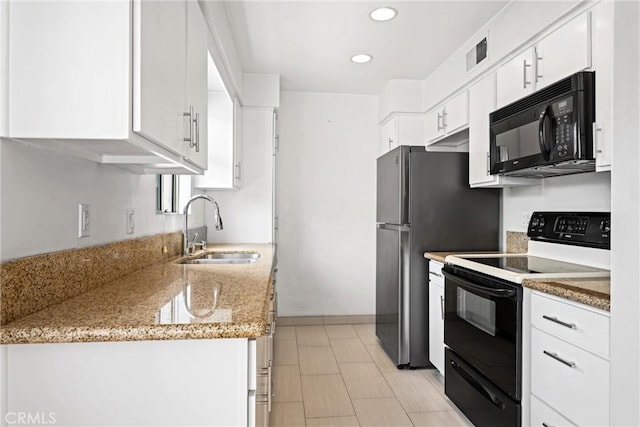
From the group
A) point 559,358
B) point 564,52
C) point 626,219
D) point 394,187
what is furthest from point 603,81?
point 394,187

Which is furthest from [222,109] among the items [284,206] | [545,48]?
[545,48]

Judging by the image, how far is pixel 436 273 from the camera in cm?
292

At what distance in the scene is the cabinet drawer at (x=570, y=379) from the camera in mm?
1459

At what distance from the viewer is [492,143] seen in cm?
257

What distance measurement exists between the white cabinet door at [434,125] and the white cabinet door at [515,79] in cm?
87

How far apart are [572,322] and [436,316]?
1.39m

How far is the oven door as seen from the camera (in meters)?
1.89

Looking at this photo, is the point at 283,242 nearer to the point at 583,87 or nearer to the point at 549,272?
the point at 549,272

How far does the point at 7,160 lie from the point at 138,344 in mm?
556

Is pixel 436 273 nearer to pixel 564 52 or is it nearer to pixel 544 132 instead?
pixel 544 132

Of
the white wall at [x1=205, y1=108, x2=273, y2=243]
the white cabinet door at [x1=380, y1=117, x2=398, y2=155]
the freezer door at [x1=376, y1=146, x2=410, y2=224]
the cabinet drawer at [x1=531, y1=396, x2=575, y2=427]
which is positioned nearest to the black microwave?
the freezer door at [x1=376, y1=146, x2=410, y2=224]

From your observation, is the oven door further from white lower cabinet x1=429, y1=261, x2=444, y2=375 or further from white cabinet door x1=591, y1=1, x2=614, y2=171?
white cabinet door x1=591, y1=1, x2=614, y2=171

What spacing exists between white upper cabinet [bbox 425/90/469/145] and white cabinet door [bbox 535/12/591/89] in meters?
0.80

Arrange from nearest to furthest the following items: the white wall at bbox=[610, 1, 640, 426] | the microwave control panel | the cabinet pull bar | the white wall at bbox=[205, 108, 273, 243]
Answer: the white wall at bbox=[610, 1, 640, 426] < the cabinet pull bar < the microwave control panel < the white wall at bbox=[205, 108, 273, 243]
